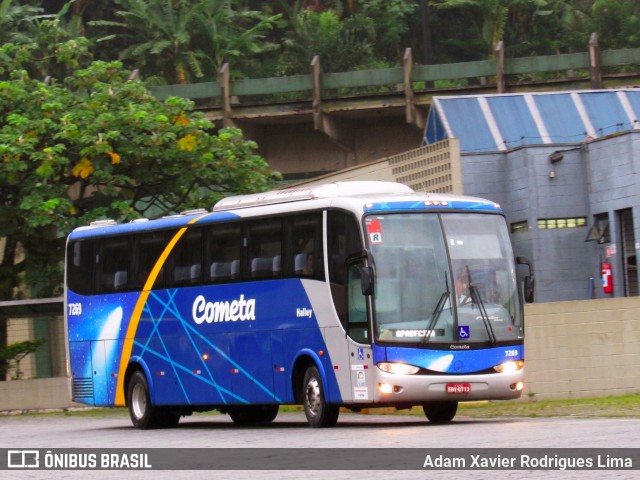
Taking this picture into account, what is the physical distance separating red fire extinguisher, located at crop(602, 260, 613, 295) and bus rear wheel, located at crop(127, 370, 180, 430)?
538 inches

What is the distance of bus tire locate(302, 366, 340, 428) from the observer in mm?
20859

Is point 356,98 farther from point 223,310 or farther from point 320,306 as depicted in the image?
point 320,306

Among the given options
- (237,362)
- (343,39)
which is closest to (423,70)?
(343,39)

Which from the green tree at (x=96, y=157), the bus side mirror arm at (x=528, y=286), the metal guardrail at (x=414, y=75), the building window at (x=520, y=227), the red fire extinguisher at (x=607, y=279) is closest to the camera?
the bus side mirror arm at (x=528, y=286)

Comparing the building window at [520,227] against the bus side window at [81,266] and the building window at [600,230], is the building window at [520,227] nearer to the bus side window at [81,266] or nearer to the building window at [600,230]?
A: the building window at [600,230]

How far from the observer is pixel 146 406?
2498cm

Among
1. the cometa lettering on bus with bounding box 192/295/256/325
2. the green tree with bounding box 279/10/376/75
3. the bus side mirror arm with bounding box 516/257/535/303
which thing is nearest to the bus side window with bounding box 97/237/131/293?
the cometa lettering on bus with bounding box 192/295/256/325

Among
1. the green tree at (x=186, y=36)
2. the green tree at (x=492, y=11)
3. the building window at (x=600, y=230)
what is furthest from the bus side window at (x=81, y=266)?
the green tree at (x=492, y=11)

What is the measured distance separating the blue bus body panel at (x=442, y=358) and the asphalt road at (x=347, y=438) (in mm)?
738

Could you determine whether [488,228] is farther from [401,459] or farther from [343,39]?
[343,39]

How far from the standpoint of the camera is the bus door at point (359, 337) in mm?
20250

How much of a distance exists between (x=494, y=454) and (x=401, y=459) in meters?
0.85

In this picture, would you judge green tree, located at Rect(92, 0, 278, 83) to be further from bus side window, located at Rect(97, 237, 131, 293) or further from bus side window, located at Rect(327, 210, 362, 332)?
bus side window, located at Rect(327, 210, 362, 332)

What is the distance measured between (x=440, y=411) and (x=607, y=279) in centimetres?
1548
